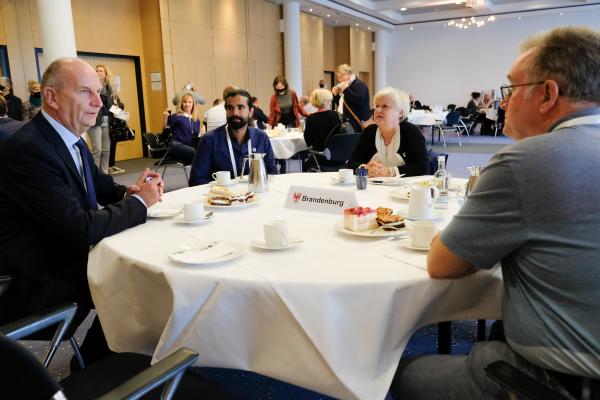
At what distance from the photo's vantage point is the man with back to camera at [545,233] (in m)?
0.94

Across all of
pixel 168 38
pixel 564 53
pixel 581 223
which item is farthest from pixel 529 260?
pixel 168 38

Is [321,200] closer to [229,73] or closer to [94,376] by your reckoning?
[94,376]

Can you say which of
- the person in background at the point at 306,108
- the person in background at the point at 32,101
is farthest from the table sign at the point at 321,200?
the person in background at the point at 32,101

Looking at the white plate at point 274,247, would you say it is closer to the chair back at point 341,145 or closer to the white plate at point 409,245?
the white plate at point 409,245

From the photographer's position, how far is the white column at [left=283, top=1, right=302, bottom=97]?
1184cm

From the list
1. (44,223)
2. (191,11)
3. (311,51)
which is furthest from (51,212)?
(311,51)

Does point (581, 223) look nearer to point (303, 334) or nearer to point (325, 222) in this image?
point (303, 334)

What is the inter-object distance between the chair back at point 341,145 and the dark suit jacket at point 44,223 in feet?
11.5

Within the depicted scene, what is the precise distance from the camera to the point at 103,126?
23.4ft

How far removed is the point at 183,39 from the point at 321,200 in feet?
28.7

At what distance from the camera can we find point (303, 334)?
1.13m

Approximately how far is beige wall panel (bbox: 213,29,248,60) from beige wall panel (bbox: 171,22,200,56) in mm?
753

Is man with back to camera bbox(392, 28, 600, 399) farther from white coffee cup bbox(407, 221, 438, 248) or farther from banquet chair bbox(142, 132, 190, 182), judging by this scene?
banquet chair bbox(142, 132, 190, 182)

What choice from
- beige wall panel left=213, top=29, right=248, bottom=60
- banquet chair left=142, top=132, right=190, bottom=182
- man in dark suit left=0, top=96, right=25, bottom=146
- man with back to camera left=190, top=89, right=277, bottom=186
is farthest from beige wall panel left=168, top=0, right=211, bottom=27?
man with back to camera left=190, top=89, right=277, bottom=186
